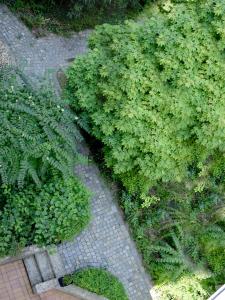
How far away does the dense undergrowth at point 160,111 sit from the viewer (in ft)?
30.7

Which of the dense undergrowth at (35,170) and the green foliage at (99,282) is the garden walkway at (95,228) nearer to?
the green foliage at (99,282)

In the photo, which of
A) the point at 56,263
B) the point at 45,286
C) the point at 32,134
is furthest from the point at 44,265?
Result: the point at 32,134

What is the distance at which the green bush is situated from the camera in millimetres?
9328

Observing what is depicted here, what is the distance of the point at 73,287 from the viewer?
927 centimetres

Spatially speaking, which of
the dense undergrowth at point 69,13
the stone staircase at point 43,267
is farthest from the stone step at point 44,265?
the dense undergrowth at point 69,13

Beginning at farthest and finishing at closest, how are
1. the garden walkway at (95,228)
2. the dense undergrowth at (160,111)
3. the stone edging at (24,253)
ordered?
the garden walkway at (95,228) < the dense undergrowth at (160,111) < the stone edging at (24,253)

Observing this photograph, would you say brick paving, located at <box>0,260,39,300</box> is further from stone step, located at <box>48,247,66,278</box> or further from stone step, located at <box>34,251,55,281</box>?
stone step, located at <box>48,247,66,278</box>

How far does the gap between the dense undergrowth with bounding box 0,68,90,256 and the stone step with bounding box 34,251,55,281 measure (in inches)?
13.1

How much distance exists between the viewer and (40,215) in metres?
9.16

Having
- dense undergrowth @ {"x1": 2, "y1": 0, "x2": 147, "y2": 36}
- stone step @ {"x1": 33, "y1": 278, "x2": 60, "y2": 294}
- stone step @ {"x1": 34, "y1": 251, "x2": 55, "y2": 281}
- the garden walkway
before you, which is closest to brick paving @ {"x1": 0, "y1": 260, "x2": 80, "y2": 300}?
stone step @ {"x1": 33, "y1": 278, "x2": 60, "y2": 294}

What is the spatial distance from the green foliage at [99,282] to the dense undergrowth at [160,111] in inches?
42.6

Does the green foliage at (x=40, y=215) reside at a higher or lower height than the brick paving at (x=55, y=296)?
higher

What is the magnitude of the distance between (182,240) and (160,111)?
343cm

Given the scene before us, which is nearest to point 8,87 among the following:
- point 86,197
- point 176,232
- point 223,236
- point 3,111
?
point 3,111
